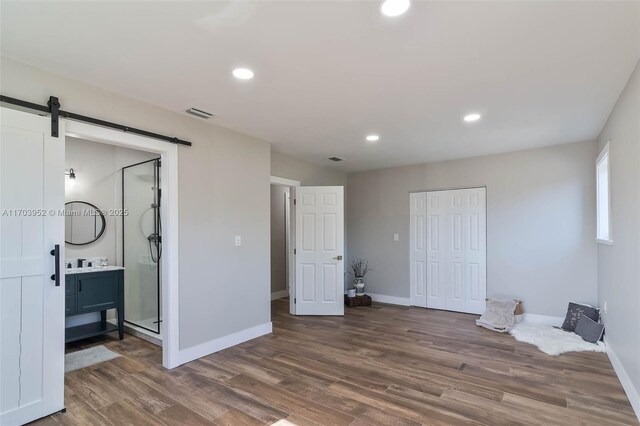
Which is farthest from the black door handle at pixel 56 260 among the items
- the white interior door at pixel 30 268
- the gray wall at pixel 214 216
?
the gray wall at pixel 214 216

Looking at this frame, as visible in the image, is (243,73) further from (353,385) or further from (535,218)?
(535,218)

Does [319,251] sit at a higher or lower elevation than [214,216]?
lower

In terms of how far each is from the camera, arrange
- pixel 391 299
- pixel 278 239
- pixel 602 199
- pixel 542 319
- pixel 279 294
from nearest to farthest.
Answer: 1. pixel 602 199
2. pixel 542 319
3. pixel 391 299
4. pixel 279 294
5. pixel 278 239

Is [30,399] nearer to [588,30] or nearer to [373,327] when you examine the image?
Result: [373,327]

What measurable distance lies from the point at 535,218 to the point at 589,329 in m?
1.58

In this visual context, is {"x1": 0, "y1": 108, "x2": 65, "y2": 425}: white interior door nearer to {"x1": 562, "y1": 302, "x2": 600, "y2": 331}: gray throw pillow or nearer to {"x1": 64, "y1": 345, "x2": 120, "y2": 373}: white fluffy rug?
{"x1": 64, "y1": 345, "x2": 120, "y2": 373}: white fluffy rug

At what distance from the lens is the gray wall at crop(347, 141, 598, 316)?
4.54 meters

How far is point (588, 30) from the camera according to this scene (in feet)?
6.48

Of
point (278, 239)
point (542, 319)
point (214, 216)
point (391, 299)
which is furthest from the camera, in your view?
point (278, 239)

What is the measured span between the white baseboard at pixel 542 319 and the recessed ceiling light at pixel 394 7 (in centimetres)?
474

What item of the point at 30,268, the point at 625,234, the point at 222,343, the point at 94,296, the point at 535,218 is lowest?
the point at 222,343

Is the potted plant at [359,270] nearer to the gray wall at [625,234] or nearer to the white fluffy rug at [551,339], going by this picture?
the white fluffy rug at [551,339]

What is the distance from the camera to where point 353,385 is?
294 cm

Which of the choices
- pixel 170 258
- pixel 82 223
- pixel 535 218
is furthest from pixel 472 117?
pixel 82 223
